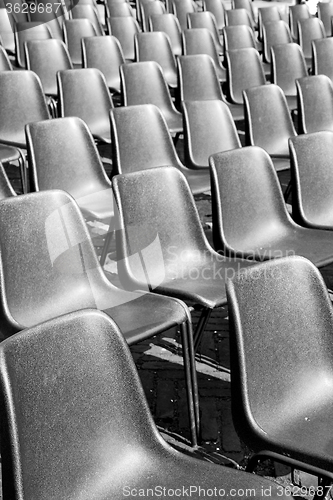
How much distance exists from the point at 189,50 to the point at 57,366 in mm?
5569

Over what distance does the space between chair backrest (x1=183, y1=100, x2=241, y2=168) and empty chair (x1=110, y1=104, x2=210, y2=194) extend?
0.26m

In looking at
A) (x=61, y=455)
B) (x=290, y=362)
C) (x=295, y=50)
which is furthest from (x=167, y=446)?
(x=295, y=50)

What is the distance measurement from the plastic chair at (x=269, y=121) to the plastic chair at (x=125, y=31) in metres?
2.86

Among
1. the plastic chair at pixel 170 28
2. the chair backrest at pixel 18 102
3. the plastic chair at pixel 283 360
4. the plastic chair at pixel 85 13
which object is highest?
the plastic chair at pixel 85 13

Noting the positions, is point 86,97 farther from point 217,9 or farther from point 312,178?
point 217,9

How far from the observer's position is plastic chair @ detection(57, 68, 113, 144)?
15.8 ft

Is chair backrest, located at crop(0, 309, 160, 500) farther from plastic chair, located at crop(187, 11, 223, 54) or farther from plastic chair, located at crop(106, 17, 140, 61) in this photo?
plastic chair, located at crop(187, 11, 223, 54)

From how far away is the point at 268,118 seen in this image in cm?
485

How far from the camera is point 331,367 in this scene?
2.28m

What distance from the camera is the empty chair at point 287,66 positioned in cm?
642

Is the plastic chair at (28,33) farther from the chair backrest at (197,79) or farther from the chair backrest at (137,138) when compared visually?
the chair backrest at (137,138)

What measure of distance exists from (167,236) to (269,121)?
201 cm

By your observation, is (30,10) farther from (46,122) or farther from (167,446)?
(167,446)

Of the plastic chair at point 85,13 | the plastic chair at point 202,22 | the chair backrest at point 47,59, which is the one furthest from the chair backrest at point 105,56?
the plastic chair at point 202,22
